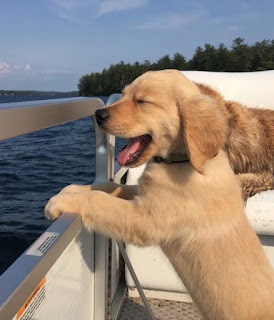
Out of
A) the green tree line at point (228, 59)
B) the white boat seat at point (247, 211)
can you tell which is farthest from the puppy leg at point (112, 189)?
the green tree line at point (228, 59)

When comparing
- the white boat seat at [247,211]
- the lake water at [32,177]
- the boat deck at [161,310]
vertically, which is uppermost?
the white boat seat at [247,211]

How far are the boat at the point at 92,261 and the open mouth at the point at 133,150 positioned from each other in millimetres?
125

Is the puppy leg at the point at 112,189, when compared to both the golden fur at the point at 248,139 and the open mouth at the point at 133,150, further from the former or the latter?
the golden fur at the point at 248,139

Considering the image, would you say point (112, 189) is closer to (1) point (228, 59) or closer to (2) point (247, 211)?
(2) point (247, 211)

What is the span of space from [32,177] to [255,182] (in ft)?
25.5

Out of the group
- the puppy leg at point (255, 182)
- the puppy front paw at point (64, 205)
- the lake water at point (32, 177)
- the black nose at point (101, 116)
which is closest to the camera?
the puppy front paw at point (64, 205)

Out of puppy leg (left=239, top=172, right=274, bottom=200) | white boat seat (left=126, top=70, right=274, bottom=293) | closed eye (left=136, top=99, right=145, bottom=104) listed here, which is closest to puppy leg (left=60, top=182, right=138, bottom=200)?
closed eye (left=136, top=99, right=145, bottom=104)

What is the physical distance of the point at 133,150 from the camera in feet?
6.42

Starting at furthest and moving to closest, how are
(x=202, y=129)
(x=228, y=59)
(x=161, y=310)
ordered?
(x=228, y=59), (x=161, y=310), (x=202, y=129)

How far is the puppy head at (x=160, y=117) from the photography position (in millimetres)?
1745

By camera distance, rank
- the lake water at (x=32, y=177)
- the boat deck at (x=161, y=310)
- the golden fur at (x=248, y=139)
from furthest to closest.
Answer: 1. the lake water at (x=32, y=177)
2. the boat deck at (x=161, y=310)
3. the golden fur at (x=248, y=139)

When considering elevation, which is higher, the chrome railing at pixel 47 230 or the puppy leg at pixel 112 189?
the chrome railing at pixel 47 230

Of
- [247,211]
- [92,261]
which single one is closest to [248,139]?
[247,211]

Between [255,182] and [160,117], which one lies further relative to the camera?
[255,182]
